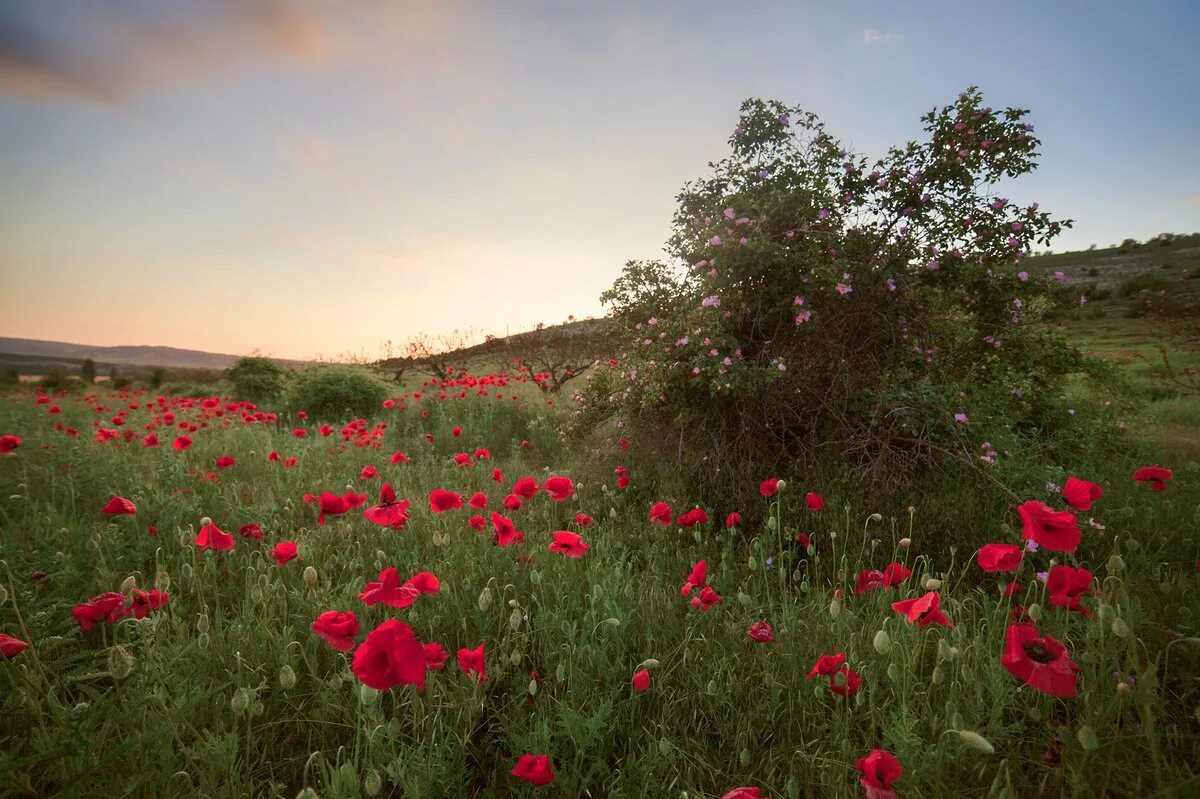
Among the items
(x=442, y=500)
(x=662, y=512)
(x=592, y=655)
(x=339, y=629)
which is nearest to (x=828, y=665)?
(x=592, y=655)

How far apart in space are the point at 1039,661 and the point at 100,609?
274cm

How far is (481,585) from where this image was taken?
2.76 m

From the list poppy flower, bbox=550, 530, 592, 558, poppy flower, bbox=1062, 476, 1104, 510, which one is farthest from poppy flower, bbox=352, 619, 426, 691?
poppy flower, bbox=1062, 476, 1104, 510

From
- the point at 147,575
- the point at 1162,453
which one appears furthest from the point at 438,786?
the point at 1162,453

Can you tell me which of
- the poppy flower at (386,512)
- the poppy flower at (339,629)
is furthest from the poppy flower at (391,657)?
the poppy flower at (386,512)

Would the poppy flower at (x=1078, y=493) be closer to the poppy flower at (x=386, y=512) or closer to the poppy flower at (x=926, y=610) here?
the poppy flower at (x=926, y=610)

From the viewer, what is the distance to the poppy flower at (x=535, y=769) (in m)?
1.39

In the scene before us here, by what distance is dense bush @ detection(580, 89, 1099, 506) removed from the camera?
396cm

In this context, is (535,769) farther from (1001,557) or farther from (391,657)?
(1001,557)

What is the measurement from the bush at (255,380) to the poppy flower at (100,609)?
11465mm

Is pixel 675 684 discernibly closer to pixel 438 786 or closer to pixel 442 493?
pixel 438 786

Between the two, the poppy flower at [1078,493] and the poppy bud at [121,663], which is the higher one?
the poppy flower at [1078,493]

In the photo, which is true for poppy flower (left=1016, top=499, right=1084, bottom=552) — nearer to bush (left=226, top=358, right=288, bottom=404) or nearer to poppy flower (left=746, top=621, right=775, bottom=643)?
poppy flower (left=746, top=621, right=775, bottom=643)

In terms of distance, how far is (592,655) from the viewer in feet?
6.74
